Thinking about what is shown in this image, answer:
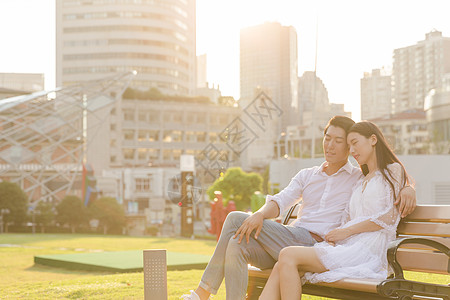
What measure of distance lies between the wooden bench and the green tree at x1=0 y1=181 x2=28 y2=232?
4551 cm

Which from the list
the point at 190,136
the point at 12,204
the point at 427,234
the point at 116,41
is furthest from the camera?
the point at 116,41

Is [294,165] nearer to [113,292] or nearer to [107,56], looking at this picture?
[113,292]

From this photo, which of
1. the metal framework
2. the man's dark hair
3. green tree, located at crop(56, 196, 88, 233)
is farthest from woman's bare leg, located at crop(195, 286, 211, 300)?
the metal framework

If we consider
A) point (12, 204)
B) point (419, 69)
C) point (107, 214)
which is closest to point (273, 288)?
point (12, 204)

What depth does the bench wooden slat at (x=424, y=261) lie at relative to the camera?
4324 mm

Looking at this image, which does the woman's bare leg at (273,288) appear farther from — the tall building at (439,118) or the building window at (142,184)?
the building window at (142,184)

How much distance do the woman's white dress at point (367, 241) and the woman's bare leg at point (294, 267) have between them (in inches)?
1.9

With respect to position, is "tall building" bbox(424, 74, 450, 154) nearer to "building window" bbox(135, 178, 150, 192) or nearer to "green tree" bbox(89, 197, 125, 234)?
Answer: "building window" bbox(135, 178, 150, 192)

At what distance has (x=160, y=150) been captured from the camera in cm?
9831

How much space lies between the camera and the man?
14.4 feet

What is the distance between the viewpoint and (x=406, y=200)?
4.38 metres

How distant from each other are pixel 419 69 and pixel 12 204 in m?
91.9

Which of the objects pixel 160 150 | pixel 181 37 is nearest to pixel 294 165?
pixel 160 150

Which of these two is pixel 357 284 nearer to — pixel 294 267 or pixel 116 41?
pixel 294 267
